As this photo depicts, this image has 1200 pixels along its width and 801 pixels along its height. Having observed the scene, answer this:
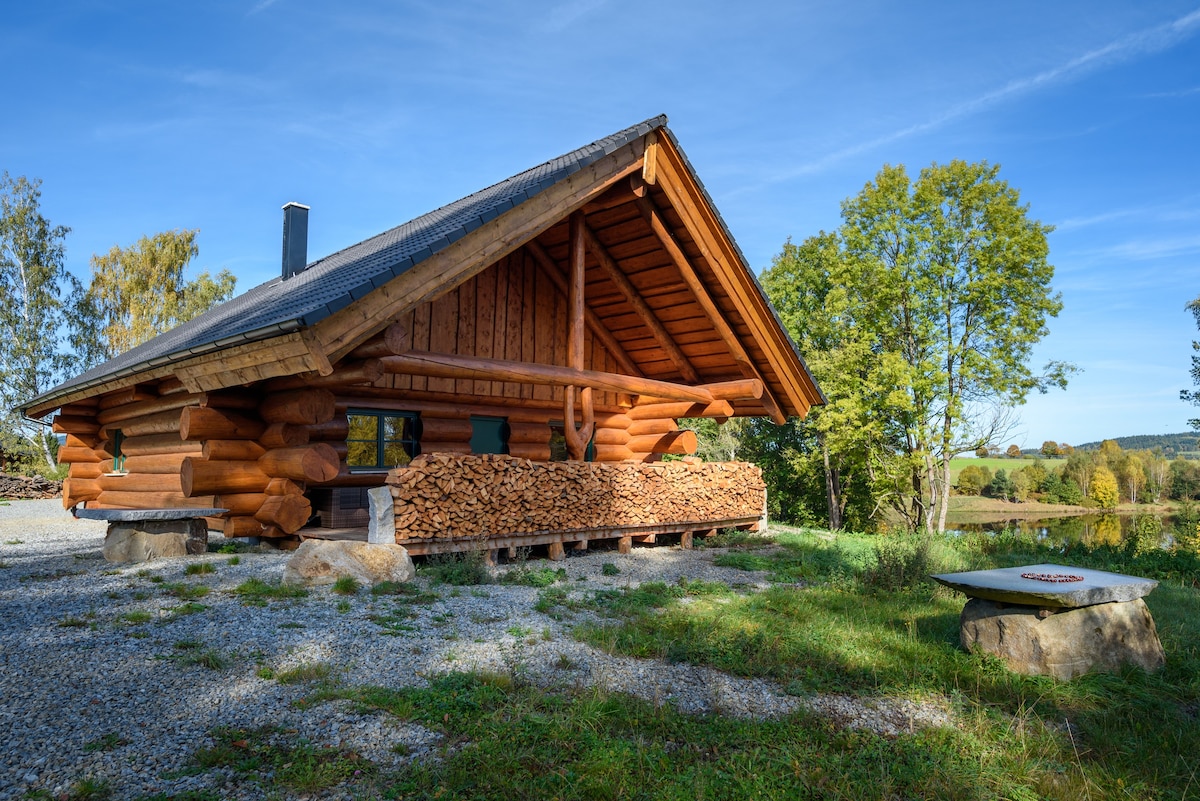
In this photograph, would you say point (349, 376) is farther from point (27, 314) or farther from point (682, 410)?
point (27, 314)

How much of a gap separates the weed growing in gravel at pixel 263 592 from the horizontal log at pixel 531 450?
616 cm

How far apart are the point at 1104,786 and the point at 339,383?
7.56m

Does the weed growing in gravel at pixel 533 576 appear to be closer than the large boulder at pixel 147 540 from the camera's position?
Yes

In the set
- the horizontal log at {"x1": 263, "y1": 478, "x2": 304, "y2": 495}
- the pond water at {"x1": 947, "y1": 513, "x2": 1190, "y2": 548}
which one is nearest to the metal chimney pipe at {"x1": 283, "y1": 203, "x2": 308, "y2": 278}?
the horizontal log at {"x1": 263, "y1": 478, "x2": 304, "y2": 495}

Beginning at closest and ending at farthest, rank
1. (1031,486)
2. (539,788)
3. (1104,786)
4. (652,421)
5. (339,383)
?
(539,788) → (1104,786) → (339,383) → (652,421) → (1031,486)

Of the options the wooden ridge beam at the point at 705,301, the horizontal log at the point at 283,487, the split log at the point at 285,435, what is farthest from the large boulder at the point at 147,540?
the wooden ridge beam at the point at 705,301

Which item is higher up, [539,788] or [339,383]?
[339,383]

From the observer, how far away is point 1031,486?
139 ft

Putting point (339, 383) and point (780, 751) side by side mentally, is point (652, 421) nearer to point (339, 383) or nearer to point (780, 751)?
point (339, 383)

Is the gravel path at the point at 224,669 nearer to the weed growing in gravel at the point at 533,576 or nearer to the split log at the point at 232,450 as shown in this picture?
the weed growing in gravel at the point at 533,576

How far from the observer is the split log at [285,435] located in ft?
30.4

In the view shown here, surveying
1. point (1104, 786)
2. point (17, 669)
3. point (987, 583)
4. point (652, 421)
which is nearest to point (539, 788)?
point (1104, 786)

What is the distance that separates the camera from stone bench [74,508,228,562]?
27.0 feet

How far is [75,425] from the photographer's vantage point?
46.8ft
